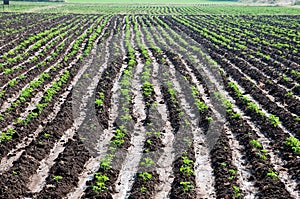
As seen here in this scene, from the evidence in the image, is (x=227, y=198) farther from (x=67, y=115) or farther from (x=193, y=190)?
(x=67, y=115)

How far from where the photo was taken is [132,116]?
16.0 metres

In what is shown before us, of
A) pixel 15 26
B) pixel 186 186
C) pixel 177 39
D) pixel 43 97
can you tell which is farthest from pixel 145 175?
pixel 15 26

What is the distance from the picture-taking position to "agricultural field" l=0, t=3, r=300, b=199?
36.6 feet

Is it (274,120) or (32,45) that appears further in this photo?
(32,45)

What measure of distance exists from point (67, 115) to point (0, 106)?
2.84 m

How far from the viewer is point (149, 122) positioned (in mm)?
15414

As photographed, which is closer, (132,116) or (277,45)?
(132,116)

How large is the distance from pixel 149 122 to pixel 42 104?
13.2ft

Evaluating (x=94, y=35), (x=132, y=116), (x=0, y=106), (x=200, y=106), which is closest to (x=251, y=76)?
(x=200, y=106)

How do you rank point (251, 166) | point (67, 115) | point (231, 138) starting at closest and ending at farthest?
point (251, 166)
point (231, 138)
point (67, 115)

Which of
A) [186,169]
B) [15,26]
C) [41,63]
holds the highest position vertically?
[15,26]

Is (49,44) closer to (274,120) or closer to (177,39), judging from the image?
(177,39)

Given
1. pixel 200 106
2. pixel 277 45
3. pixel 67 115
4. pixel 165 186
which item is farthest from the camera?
pixel 277 45

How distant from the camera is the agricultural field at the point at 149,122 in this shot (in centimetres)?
1116
